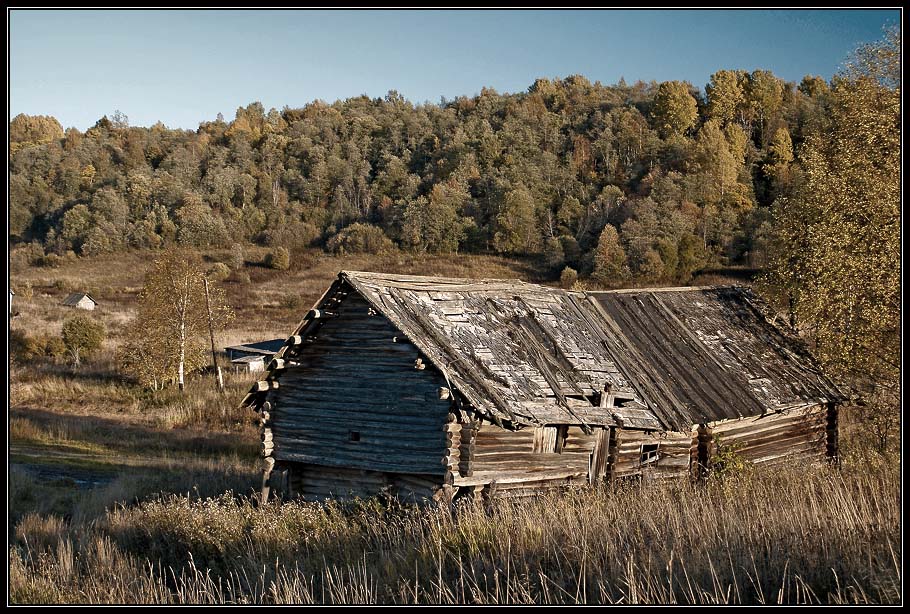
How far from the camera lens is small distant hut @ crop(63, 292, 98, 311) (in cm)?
6131

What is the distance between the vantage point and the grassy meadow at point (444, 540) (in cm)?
748

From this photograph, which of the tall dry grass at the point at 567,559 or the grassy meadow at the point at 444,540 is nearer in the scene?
the tall dry grass at the point at 567,559

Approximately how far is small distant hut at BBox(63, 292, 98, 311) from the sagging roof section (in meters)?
49.4

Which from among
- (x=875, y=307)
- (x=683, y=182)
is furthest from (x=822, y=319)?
(x=683, y=182)

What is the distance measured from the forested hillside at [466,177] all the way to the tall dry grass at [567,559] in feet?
207

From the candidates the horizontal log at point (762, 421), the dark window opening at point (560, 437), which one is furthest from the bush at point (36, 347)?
the horizontal log at point (762, 421)

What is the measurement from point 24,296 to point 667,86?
9605 cm

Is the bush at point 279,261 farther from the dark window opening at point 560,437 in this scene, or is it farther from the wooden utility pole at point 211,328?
the dark window opening at point 560,437

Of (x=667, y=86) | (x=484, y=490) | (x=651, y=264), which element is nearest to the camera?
(x=484, y=490)

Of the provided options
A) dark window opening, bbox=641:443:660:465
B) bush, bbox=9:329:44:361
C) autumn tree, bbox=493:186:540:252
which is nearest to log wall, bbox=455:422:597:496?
dark window opening, bbox=641:443:660:465

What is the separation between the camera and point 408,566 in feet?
29.5

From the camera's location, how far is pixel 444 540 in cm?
968

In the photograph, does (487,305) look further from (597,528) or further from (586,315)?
(597,528)

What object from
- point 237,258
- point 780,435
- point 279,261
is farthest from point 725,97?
point 780,435
